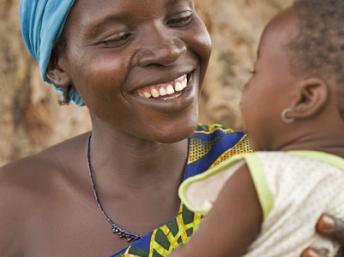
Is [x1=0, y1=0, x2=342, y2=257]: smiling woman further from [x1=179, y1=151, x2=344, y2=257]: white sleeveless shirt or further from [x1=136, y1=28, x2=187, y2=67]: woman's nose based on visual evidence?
[x1=179, y1=151, x2=344, y2=257]: white sleeveless shirt

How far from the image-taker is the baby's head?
1.71 metres

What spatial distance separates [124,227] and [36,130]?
6.33 ft

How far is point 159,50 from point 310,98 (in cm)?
71

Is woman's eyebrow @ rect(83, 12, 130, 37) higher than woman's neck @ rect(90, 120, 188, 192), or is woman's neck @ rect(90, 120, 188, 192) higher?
woman's eyebrow @ rect(83, 12, 130, 37)

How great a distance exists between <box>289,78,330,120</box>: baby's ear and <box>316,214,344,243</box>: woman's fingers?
0.21 meters

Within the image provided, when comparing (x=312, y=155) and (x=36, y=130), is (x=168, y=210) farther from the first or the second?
(x=36, y=130)

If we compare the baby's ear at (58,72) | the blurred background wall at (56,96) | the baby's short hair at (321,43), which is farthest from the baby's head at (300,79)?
the blurred background wall at (56,96)

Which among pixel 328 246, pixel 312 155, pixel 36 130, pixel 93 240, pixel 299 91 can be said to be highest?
pixel 299 91

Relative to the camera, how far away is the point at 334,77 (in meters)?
1.71

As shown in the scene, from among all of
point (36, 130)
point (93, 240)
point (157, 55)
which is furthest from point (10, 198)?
point (36, 130)

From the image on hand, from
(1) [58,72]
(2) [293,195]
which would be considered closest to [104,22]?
(1) [58,72]

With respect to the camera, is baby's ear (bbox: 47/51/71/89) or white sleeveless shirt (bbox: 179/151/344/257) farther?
baby's ear (bbox: 47/51/71/89)

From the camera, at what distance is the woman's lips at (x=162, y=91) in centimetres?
238

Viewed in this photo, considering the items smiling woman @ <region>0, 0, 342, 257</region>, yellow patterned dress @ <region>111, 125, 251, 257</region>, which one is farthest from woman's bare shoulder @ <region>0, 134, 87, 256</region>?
yellow patterned dress @ <region>111, 125, 251, 257</region>
